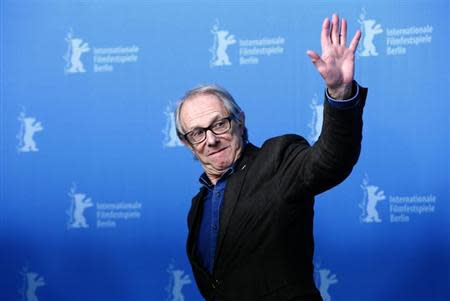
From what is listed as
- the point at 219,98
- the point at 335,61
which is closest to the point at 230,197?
the point at 219,98

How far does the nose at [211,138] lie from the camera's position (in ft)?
5.64

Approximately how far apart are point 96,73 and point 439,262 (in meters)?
1.96

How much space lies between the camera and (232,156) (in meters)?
1.73

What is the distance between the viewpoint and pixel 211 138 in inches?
67.7

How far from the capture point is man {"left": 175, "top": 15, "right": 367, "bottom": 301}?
1.35 metres

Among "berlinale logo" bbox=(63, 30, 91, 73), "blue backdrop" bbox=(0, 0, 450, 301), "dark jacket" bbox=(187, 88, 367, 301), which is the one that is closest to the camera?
"dark jacket" bbox=(187, 88, 367, 301)

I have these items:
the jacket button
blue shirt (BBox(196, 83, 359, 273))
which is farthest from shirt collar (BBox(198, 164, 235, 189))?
the jacket button

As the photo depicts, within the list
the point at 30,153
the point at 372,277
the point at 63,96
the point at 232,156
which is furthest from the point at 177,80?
the point at 232,156

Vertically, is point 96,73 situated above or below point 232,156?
above

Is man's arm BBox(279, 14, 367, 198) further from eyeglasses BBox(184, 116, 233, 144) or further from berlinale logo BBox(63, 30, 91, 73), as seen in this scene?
berlinale logo BBox(63, 30, 91, 73)

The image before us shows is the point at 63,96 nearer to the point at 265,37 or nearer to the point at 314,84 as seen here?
the point at 265,37

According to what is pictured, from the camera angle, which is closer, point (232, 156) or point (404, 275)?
point (232, 156)

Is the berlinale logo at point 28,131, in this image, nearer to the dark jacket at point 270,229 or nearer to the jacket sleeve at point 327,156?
the dark jacket at point 270,229

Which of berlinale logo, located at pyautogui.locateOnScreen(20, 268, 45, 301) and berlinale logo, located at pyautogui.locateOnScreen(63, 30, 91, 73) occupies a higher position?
berlinale logo, located at pyautogui.locateOnScreen(63, 30, 91, 73)
